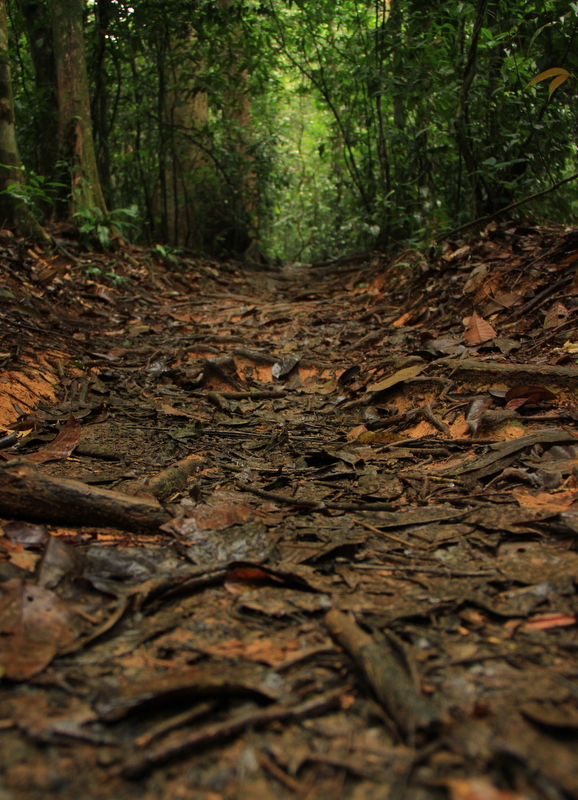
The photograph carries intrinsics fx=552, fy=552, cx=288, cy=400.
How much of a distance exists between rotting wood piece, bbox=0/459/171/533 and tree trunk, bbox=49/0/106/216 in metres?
5.92

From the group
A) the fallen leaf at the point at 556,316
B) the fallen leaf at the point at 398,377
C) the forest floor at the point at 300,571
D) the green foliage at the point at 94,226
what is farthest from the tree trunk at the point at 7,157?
the fallen leaf at the point at 556,316

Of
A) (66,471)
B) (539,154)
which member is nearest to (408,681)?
(66,471)

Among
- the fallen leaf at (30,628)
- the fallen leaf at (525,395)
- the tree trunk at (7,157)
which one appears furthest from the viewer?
the tree trunk at (7,157)

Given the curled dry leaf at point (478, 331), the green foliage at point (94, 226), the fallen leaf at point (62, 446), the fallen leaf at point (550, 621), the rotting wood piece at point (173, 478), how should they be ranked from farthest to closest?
the green foliage at point (94, 226), the curled dry leaf at point (478, 331), the fallen leaf at point (62, 446), the rotting wood piece at point (173, 478), the fallen leaf at point (550, 621)

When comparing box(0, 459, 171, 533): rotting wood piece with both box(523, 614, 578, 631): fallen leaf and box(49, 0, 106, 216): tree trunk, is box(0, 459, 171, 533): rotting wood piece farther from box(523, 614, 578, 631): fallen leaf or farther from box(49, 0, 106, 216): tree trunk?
box(49, 0, 106, 216): tree trunk

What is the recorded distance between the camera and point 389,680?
1.07m

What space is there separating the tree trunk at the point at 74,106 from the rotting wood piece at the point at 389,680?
6.87m

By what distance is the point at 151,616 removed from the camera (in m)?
1.37

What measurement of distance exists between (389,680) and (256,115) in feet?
40.4

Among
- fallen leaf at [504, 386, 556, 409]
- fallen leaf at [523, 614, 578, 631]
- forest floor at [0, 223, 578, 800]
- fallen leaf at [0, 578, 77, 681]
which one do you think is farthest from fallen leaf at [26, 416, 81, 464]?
fallen leaf at [504, 386, 556, 409]

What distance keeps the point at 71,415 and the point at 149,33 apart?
285 inches

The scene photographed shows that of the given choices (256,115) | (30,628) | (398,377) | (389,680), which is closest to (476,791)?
(389,680)

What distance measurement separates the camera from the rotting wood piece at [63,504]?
1812 mm

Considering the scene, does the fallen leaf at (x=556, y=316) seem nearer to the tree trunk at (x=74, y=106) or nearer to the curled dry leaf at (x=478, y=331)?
the curled dry leaf at (x=478, y=331)
